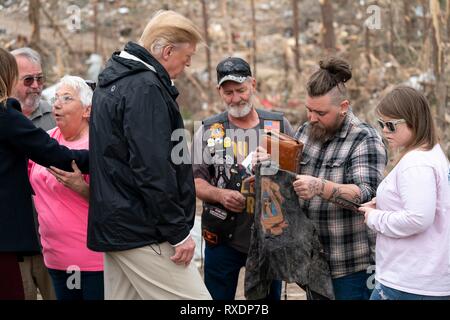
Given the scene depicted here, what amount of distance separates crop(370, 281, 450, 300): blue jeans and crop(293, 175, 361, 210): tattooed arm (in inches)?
17.3

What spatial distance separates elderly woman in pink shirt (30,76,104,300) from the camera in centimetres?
420

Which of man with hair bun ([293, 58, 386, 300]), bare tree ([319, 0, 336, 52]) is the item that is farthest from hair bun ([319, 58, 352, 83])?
bare tree ([319, 0, 336, 52])

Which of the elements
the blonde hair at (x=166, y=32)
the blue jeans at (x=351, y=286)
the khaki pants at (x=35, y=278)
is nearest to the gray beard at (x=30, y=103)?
the khaki pants at (x=35, y=278)

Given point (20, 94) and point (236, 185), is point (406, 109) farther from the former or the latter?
point (20, 94)

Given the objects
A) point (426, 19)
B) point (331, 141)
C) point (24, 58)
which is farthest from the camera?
point (426, 19)

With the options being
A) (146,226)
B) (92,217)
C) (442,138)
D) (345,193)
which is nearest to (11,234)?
(92,217)

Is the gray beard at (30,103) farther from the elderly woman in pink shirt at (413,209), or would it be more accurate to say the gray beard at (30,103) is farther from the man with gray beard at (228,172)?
the elderly woman in pink shirt at (413,209)

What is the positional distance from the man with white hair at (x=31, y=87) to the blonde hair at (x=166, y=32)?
1.38 metres

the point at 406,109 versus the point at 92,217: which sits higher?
the point at 406,109

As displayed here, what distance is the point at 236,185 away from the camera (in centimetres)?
450

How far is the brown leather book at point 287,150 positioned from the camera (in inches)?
157

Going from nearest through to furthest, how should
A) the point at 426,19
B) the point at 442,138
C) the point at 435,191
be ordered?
the point at 435,191
the point at 442,138
the point at 426,19

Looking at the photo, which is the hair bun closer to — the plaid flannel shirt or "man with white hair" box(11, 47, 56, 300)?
the plaid flannel shirt

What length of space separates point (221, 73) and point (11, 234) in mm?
1565
